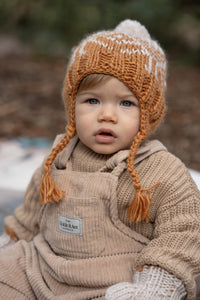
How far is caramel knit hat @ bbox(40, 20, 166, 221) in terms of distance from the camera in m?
1.20

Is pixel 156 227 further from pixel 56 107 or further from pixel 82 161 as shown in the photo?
pixel 56 107

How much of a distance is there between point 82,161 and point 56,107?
2654mm

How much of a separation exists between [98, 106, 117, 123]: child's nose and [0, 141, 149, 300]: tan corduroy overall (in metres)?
0.10

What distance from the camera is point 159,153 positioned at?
128cm

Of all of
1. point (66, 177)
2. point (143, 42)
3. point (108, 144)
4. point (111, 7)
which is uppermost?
point (111, 7)

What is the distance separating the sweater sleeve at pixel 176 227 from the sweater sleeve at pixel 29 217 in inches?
17.3

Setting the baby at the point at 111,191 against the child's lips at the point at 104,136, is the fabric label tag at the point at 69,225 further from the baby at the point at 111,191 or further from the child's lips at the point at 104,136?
the child's lips at the point at 104,136

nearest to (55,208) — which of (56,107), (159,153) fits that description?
(159,153)

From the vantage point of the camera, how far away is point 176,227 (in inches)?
45.2

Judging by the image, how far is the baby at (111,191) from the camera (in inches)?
46.4

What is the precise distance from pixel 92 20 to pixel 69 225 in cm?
412

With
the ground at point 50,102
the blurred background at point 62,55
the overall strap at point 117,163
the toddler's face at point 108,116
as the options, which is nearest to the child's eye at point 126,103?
the toddler's face at point 108,116

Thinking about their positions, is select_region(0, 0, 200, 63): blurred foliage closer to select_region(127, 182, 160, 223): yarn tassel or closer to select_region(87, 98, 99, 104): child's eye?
select_region(87, 98, 99, 104): child's eye

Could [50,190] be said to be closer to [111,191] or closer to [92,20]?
[111,191]
